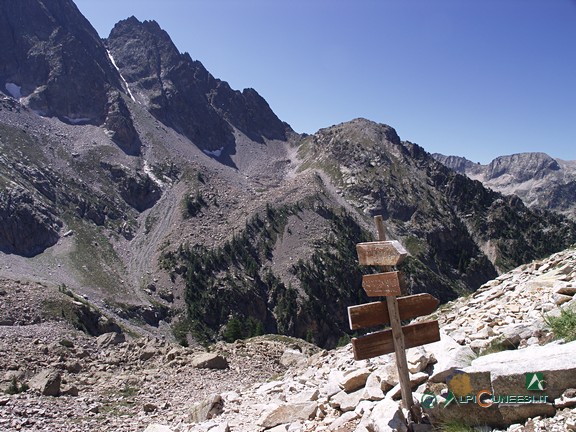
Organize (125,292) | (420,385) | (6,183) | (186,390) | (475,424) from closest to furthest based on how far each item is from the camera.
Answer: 1. (475,424)
2. (420,385)
3. (186,390)
4. (125,292)
5. (6,183)

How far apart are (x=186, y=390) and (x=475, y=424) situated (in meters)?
15.2

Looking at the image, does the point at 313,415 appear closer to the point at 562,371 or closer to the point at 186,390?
the point at 562,371

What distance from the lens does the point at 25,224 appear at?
98.1 meters

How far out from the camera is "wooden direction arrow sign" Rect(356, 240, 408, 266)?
7.88 m

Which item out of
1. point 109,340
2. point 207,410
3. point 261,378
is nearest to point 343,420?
point 207,410

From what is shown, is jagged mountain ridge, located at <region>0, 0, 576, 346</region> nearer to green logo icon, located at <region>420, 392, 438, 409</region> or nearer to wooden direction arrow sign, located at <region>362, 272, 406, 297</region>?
wooden direction arrow sign, located at <region>362, 272, 406, 297</region>

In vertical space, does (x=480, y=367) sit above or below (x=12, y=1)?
below

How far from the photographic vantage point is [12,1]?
7707 inches

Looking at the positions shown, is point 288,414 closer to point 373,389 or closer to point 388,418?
point 373,389

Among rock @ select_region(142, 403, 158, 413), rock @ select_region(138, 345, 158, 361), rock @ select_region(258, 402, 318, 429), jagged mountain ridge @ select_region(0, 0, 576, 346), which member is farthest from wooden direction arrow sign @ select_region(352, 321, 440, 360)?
jagged mountain ridge @ select_region(0, 0, 576, 346)

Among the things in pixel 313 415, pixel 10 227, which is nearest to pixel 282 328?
pixel 10 227

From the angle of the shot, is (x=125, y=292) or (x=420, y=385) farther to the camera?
(x=125, y=292)

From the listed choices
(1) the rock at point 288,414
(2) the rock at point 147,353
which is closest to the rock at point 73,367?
(2) the rock at point 147,353

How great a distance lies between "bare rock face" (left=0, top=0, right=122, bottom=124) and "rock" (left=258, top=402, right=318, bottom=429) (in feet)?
607
